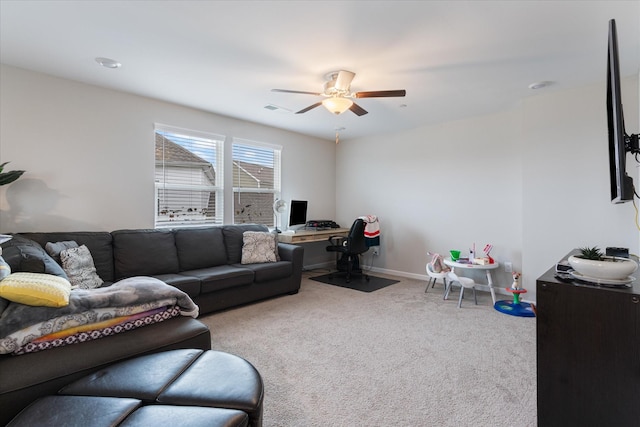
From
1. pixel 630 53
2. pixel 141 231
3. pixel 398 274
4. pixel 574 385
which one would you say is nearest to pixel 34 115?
pixel 141 231

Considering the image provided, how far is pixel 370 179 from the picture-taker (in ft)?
19.2

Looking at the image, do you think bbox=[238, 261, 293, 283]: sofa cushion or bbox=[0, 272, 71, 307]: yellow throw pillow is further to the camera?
bbox=[238, 261, 293, 283]: sofa cushion

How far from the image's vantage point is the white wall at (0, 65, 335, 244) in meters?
3.03

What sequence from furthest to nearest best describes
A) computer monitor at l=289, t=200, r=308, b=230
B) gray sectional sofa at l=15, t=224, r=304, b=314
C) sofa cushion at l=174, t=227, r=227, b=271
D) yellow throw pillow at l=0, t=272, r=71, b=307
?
computer monitor at l=289, t=200, r=308, b=230 → sofa cushion at l=174, t=227, r=227, b=271 → gray sectional sofa at l=15, t=224, r=304, b=314 → yellow throw pillow at l=0, t=272, r=71, b=307

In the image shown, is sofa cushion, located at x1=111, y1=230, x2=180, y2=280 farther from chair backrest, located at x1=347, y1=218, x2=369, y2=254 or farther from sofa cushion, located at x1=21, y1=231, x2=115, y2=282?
chair backrest, located at x1=347, y1=218, x2=369, y2=254

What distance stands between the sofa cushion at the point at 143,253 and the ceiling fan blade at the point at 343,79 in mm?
2617

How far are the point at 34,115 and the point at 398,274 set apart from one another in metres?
5.21

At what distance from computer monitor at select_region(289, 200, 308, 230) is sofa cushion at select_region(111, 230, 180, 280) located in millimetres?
2026

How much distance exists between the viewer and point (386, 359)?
245cm

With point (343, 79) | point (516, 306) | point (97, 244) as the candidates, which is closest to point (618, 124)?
point (343, 79)

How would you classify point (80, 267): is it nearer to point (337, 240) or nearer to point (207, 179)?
point (207, 179)

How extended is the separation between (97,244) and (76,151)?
1050mm

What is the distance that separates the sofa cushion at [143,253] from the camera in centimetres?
332

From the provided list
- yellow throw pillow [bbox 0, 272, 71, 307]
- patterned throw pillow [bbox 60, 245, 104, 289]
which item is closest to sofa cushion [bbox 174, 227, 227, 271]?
patterned throw pillow [bbox 60, 245, 104, 289]
